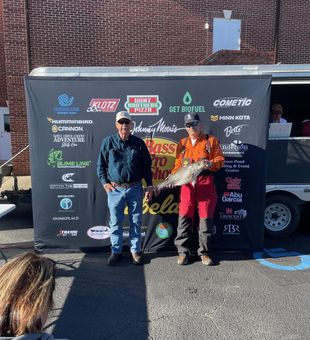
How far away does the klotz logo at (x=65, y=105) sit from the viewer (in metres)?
4.82

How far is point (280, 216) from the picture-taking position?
589cm

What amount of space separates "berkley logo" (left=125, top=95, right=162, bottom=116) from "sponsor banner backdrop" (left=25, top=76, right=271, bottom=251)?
0.01m

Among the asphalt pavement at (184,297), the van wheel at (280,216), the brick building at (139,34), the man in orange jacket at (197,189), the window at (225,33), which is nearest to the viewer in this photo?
the asphalt pavement at (184,297)

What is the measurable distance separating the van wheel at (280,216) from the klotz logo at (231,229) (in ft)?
3.20

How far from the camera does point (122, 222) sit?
4816mm

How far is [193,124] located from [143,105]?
790 mm

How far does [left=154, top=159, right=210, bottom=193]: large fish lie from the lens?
4.40m

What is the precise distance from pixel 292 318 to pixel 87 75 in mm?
3934

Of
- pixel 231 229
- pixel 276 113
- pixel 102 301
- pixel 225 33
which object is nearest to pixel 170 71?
pixel 276 113

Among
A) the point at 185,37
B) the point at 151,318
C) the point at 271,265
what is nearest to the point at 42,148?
the point at 151,318

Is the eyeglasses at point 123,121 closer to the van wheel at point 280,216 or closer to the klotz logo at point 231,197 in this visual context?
the klotz logo at point 231,197

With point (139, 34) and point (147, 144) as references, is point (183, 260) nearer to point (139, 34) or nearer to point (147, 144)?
point (147, 144)

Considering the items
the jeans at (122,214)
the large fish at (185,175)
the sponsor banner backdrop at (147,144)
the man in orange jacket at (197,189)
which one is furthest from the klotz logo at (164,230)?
the large fish at (185,175)

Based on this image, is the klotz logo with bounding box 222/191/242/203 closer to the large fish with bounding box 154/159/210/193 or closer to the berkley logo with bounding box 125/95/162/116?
the large fish with bounding box 154/159/210/193
